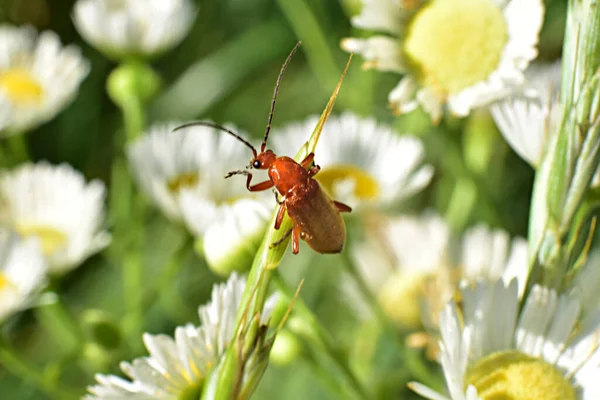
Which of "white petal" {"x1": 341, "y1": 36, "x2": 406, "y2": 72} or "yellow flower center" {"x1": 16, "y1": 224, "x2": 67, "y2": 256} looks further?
"yellow flower center" {"x1": 16, "y1": 224, "x2": 67, "y2": 256}

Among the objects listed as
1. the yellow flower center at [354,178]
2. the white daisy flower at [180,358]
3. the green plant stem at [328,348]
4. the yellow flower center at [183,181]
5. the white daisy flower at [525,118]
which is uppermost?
the yellow flower center at [183,181]

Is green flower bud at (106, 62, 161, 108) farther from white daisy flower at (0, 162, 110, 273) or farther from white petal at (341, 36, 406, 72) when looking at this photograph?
white petal at (341, 36, 406, 72)

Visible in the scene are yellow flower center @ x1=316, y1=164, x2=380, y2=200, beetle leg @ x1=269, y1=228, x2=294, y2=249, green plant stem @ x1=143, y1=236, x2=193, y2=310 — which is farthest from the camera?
yellow flower center @ x1=316, y1=164, x2=380, y2=200

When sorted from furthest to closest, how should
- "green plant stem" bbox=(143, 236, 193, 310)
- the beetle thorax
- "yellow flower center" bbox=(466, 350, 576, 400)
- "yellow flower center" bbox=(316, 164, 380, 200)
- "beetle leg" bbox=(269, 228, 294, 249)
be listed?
"yellow flower center" bbox=(316, 164, 380, 200) < "green plant stem" bbox=(143, 236, 193, 310) < the beetle thorax < "yellow flower center" bbox=(466, 350, 576, 400) < "beetle leg" bbox=(269, 228, 294, 249)

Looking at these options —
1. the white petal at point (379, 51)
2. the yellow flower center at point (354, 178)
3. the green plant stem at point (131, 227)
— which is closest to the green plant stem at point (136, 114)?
the green plant stem at point (131, 227)

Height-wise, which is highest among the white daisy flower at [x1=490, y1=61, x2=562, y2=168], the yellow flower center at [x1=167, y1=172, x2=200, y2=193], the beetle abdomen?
the yellow flower center at [x1=167, y1=172, x2=200, y2=193]

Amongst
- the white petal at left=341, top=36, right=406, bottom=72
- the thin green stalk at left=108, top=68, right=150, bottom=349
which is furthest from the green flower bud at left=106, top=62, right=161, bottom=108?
the white petal at left=341, top=36, right=406, bottom=72

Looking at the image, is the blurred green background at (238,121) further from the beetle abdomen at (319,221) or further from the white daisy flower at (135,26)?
the beetle abdomen at (319,221)
